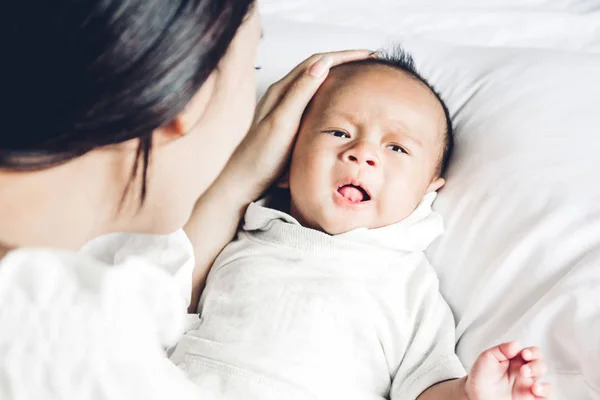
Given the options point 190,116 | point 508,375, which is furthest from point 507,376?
point 190,116

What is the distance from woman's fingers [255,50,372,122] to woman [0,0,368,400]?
476mm

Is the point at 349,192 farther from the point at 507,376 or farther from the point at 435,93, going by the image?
the point at 507,376

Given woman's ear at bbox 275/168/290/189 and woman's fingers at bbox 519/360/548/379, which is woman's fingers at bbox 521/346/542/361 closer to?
woman's fingers at bbox 519/360/548/379

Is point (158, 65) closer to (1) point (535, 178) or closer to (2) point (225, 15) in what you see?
(2) point (225, 15)

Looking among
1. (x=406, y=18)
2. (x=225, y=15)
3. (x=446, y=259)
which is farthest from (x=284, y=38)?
(x=225, y=15)

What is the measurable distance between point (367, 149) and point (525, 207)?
0.25m

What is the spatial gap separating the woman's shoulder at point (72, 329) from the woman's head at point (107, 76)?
75mm

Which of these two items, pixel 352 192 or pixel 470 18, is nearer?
pixel 352 192

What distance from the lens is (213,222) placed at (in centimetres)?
114

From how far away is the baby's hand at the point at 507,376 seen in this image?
78 cm

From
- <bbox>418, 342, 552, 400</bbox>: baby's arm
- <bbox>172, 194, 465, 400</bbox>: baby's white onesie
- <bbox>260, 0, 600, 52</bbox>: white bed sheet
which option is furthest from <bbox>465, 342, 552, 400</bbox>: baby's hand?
<bbox>260, 0, 600, 52</bbox>: white bed sheet

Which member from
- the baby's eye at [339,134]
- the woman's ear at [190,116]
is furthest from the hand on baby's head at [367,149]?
the woman's ear at [190,116]

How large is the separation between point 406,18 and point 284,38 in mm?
338

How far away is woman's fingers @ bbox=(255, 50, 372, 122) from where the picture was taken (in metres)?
1.13
